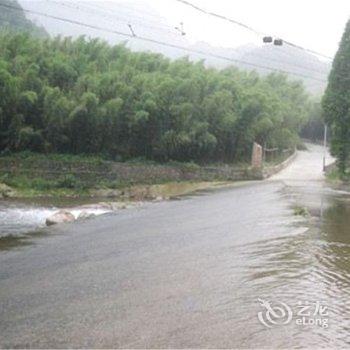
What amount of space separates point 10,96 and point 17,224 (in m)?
10.6

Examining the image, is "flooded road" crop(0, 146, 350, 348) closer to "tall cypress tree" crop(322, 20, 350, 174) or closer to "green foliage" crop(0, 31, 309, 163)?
"tall cypress tree" crop(322, 20, 350, 174)

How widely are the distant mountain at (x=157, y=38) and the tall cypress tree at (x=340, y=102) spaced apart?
44.7m

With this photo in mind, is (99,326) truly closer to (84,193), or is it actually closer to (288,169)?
(84,193)

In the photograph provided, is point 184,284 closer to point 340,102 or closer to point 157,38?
point 340,102

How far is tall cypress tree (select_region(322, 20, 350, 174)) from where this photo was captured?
68.9ft

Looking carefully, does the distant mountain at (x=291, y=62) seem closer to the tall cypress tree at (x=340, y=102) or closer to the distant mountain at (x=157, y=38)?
the distant mountain at (x=157, y=38)

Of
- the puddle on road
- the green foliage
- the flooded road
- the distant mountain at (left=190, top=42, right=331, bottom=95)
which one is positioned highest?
the distant mountain at (left=190, top=42, right=331, bottom=95)

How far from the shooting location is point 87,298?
6.43 metres

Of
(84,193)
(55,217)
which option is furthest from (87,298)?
(84,193)

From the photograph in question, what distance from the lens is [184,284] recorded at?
6.77 meters

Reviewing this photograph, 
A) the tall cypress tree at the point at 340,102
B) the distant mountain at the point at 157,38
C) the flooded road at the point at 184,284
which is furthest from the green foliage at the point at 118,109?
the distant mountain at the point at 157,38

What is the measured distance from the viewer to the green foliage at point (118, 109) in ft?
80.2

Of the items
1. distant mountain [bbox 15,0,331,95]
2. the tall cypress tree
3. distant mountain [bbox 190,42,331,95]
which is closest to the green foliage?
the tall cypress tree

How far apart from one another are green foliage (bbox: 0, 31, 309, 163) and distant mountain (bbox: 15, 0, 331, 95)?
38710 mm
